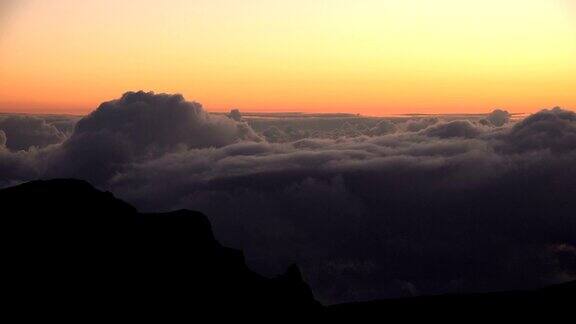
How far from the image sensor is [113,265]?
152375 mm

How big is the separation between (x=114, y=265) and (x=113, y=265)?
32 cm

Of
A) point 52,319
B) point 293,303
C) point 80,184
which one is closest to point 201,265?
point 293,303

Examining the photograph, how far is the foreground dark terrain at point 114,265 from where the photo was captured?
135m

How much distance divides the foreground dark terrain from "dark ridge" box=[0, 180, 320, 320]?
264mm

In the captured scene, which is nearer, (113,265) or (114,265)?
(113,265)

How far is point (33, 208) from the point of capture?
535ft

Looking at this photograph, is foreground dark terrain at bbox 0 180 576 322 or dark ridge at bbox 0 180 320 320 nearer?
dark ridge at bbox 0 180 320 320

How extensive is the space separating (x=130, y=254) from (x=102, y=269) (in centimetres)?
1493

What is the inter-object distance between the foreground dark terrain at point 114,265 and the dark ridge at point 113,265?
26 centimetres

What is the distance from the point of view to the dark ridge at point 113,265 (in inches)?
5300

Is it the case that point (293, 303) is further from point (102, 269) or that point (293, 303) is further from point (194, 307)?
point (102, 269)

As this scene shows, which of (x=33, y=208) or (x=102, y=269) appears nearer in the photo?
(x=102, y=269)

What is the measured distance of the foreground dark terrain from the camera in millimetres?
134750

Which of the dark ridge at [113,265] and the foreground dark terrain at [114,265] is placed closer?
the dark ridge at [113,265]
